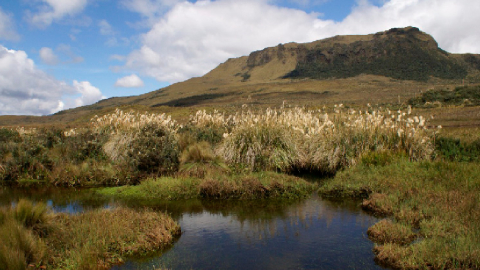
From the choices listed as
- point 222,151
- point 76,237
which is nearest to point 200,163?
point 222,151

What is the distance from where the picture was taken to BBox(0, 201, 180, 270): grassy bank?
5.62m

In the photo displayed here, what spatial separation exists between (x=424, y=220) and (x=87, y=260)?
6.01 metres

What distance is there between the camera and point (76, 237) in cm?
643

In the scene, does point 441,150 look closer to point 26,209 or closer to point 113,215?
point 113,215

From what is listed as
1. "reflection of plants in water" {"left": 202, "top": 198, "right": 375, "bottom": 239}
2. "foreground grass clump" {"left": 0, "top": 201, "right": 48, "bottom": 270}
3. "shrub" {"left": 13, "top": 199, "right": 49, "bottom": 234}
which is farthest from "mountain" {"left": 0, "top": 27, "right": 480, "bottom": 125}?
"foreground grass clump" {"left": 0, "top": 201, "right": 48, "bottom": 270}

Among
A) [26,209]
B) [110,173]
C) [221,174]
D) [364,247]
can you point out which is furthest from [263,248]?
[110,173]

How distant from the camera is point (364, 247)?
22.1 ft

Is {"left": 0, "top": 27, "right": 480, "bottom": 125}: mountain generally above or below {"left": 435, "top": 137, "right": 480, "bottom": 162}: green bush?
above

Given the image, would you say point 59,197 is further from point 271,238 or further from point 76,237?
point 271,238

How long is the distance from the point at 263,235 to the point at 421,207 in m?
3.38

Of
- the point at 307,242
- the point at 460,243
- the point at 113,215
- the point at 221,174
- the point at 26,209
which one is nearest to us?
the point at 460,243

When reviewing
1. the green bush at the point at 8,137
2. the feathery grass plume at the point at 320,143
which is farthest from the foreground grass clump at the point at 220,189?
the green bush at the point at 8,137

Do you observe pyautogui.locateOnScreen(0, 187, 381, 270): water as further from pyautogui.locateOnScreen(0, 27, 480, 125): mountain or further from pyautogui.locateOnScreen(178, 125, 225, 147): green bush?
pyautogui.locateOnScreen(0, 27, 480, 125): mountain

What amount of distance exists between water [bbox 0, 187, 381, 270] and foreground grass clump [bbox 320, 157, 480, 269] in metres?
0.44
